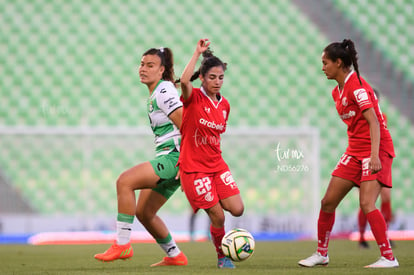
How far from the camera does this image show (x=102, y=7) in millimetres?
12555

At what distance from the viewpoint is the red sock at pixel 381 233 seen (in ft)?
14.0

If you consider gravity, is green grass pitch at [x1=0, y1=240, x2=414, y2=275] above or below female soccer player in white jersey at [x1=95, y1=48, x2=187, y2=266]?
below

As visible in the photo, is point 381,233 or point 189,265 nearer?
point 381,233

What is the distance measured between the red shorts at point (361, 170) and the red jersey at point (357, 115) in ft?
0.13

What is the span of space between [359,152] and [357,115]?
0.80 feet

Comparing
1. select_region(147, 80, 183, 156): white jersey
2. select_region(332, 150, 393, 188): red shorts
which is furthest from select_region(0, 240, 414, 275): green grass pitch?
select_region(147, 80, 183, 156): white jersey

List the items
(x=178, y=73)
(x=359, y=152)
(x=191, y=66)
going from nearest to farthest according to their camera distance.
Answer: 1. (x=191, y=66)
2. (x=359, y=152)
3. (x=178, y=73)

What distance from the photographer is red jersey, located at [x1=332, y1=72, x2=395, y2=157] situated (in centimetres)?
438

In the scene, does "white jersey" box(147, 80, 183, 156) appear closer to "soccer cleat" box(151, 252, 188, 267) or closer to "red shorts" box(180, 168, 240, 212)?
"red shorts" box(180, 168, 240, 212)

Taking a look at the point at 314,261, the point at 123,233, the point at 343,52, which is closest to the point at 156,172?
the point at 123,233

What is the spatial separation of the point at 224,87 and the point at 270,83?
0.87m

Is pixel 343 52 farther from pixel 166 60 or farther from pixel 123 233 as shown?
pixel 123 233

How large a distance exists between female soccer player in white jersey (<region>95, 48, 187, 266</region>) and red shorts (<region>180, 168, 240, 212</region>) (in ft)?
0.61

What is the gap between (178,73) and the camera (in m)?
11.5
